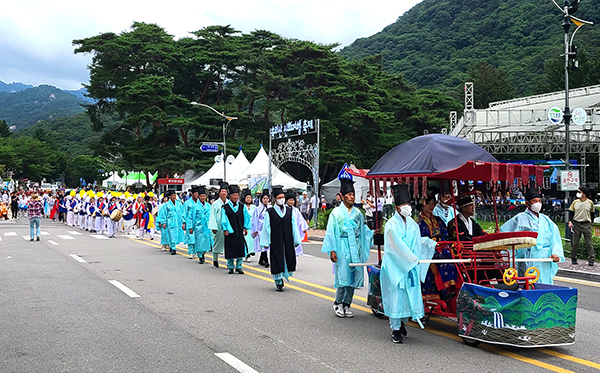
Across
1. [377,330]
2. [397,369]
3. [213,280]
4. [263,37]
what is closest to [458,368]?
[397,369]

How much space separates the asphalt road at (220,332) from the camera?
238 inches

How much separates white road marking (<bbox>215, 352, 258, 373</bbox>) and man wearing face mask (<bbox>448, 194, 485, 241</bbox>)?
3.36 meters

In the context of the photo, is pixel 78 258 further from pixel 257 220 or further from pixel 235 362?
pixel 235 362

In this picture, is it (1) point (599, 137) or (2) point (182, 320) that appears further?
(1) point (599, 137)

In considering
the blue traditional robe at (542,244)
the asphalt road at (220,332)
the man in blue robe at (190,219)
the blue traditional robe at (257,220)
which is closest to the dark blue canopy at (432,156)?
the blue traditional robe at (542,244)

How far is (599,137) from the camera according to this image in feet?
99.0

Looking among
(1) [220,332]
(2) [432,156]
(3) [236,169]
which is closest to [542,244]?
(2) [432,156]

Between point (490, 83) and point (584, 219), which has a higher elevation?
point (490, 83)

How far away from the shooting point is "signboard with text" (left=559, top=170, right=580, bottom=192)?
17078mm

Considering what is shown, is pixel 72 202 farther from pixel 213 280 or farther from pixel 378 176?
pixel 378 176

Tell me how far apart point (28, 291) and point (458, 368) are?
301 inches

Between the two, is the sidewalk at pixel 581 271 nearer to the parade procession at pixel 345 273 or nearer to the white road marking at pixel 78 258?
the parade procession at pixel 345 273

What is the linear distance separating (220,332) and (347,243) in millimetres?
2140

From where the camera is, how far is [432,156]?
7738 millimetres
